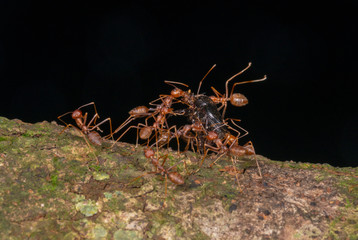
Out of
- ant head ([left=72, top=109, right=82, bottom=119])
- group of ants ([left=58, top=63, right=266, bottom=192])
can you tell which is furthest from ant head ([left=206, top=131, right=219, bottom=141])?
ant head ([left=72, top=109, right=82, bottom=119])

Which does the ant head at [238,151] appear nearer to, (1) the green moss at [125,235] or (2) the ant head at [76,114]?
Answer: (1) the green moss at [125,235]

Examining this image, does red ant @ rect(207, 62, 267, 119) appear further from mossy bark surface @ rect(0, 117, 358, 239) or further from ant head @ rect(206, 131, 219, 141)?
mossy bark surface @ rect(0, 117, 358, 239)

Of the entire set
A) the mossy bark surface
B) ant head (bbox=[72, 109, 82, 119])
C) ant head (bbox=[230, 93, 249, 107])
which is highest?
ant head (bbox=[230, 93, 249, 107])

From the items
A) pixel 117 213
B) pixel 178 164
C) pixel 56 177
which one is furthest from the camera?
pixel 178 164

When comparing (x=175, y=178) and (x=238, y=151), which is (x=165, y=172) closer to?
(x=175, y=178)

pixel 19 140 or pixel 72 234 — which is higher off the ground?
pixel 19 140

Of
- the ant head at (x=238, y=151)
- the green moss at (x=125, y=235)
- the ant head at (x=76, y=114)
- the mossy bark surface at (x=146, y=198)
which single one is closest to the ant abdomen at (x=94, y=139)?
the mossy bark surface at (x=146, y=198)

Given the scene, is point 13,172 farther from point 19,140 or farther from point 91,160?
point 91,160

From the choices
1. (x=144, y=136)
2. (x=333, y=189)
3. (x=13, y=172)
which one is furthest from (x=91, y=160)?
(x=333, y=189)
